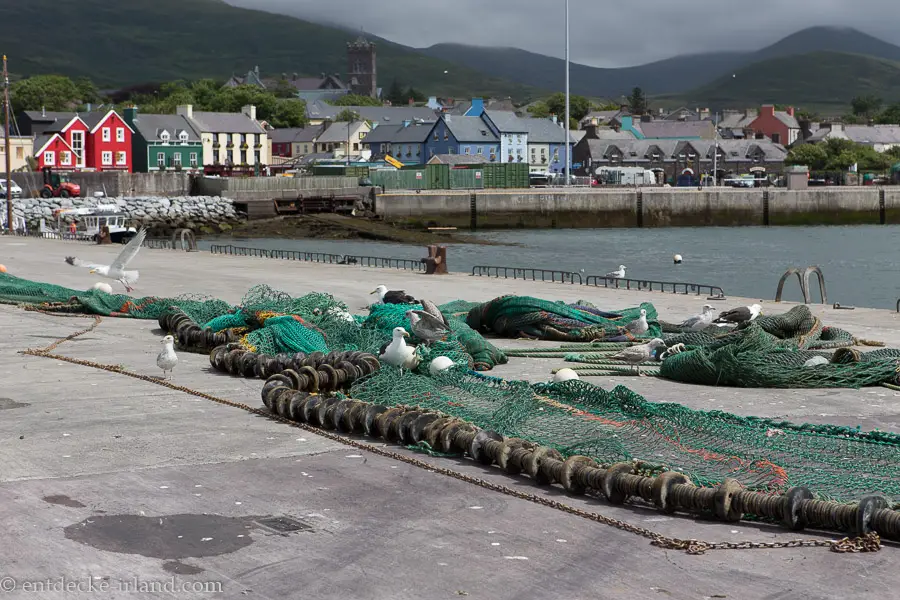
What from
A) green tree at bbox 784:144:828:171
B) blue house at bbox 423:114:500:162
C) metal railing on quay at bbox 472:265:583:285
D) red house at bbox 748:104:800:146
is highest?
red house at bbox 748:104:800:146

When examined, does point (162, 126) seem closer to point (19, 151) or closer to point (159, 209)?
point (19, 151)

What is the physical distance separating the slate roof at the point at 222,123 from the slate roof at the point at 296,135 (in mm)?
30980

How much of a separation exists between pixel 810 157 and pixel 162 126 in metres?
66.1

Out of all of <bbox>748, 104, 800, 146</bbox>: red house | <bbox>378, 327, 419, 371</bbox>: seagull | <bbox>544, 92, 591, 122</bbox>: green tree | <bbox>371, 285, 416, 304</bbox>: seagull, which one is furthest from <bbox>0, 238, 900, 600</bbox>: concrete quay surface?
<bbox>544, 92, 591, 122</bbox>: green tree

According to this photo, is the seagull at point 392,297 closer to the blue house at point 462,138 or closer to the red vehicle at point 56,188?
the red vehicle at point 56,188

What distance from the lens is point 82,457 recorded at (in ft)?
28.4

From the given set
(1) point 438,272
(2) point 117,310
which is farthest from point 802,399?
(1) point 438,272

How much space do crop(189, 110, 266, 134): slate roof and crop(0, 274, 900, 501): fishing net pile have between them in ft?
289

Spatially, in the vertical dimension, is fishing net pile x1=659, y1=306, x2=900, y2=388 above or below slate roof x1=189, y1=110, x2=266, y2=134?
below

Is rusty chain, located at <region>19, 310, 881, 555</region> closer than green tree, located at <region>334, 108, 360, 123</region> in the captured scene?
Yes

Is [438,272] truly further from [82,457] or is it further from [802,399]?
[82,457]

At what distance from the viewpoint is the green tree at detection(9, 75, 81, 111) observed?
527 ft

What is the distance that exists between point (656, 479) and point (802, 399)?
4.55 m

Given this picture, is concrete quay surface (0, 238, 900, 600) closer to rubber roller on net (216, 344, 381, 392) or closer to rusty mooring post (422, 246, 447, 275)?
rubber roller on net (216, 344, 381, 392)
